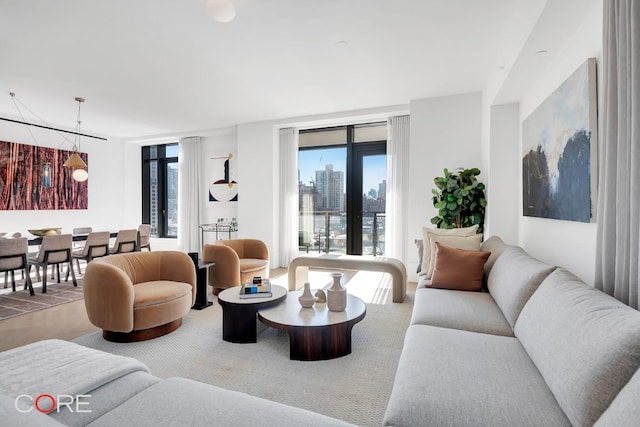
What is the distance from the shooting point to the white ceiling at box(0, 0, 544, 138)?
264 cm

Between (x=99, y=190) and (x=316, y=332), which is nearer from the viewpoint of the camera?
(x=316, y=332)

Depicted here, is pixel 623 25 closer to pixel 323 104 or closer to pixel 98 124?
pixel 323 104

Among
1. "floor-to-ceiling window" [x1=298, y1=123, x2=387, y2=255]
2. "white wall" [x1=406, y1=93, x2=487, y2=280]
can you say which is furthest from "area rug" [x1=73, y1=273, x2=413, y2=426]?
"floor-to-ceiling window" [x1=298, y1=123, x2=387, y2=255]

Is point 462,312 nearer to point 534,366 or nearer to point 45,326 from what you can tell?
point 534,366

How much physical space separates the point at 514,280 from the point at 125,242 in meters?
5.60

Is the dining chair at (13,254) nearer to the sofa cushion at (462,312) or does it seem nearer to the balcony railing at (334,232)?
the balcony railing at (334,232)

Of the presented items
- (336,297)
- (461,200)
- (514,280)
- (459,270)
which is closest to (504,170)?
(461,200)

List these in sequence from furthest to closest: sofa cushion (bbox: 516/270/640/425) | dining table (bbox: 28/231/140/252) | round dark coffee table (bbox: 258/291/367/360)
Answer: dining table (bbox: 28/231/140/252) < round dark coffee table (bbox: 258/291/367/360) < sofa cushion (bbox: 516/270/640/425)

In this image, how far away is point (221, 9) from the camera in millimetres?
2268

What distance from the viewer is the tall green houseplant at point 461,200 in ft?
Result: 13.3

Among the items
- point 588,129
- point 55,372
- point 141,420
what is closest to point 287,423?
point 141,420

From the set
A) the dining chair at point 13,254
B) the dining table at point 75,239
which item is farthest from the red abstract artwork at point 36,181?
the dining chair at point 13,254

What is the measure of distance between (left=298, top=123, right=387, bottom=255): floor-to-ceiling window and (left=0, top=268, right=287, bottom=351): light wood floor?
386 cm

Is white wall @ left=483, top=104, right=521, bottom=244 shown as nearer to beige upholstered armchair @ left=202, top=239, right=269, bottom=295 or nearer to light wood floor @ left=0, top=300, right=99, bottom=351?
beige upholstered armchair @ left=202, top=239, right=269, bottom=295
